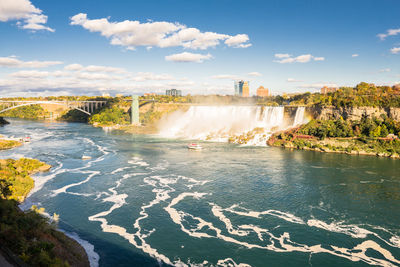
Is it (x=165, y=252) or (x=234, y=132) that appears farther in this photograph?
(x=234, y=132)

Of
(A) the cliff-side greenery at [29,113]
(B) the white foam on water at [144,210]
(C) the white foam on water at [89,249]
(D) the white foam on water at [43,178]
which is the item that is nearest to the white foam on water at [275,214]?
(B) the white foam on water at [144,210]

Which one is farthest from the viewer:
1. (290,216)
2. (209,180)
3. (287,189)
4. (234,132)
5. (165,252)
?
(234,132)

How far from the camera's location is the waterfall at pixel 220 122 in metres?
65.4

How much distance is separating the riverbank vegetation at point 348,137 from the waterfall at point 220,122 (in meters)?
7.22

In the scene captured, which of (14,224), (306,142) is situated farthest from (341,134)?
(14,224)

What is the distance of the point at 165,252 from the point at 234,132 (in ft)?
167

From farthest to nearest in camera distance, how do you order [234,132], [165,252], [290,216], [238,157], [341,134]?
[234,132] → [341,134] → [238,157] → [290,216] → [165,252]

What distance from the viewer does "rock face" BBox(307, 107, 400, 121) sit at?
168ft

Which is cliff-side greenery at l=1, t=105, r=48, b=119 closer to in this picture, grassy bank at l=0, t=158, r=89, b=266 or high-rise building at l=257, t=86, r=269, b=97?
high-rise building at l=257, t=86, r=269, b=97

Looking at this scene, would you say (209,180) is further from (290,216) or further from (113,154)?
(113,154)

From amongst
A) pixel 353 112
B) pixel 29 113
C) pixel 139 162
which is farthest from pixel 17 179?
pixel 29 113

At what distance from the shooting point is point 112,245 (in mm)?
17703

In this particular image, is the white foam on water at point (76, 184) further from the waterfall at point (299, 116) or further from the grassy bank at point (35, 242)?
the waterfall at point (299, 116)

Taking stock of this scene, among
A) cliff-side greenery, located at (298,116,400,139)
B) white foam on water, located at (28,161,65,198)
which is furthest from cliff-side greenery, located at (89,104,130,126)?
cliff-side greenery, located at (298,116,400,139)
